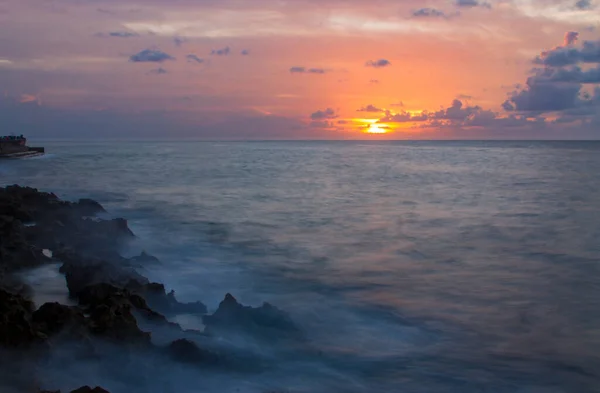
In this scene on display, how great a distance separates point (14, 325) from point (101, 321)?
1.03 m

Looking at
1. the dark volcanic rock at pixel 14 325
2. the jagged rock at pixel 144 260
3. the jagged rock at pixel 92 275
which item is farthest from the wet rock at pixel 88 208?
the dark volcanic rock at pixel 14 325

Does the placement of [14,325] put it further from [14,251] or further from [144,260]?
[144,260]

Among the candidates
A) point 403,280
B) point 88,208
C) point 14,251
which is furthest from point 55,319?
point 88,208

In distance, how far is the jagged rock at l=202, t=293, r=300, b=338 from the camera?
909 centimetres

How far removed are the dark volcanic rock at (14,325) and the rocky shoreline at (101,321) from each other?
0.03ft

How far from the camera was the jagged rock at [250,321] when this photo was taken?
909cm

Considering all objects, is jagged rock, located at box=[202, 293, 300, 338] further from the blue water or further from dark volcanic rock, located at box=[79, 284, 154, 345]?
dark volcanic rock, located at box=[79, 284, 154, 345]

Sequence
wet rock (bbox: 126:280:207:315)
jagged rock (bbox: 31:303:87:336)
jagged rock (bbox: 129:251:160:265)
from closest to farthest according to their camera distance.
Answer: jagged rock (bbox: 31:303:87:336), wet rock (bbox: 126:280:207:315), jagged rock (bbox: 129:251:160:265)

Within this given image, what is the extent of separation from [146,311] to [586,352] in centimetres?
642

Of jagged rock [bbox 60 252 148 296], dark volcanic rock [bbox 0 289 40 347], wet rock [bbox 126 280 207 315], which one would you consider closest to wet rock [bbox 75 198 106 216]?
jagged rock [bbox 60 252 148 296]

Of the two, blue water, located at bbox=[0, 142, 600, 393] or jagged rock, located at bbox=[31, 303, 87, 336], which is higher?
jagged rock, located at bbox=[31, 303, 87, 336]

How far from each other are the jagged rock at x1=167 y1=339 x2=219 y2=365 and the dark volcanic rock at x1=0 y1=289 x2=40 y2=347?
1.62 metres

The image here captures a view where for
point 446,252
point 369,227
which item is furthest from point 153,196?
point 446,252

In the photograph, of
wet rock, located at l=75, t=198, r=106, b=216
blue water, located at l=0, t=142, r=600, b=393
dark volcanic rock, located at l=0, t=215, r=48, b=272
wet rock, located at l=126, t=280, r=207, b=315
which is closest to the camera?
blue water, located at l=0, t=142, r=600, b=393
